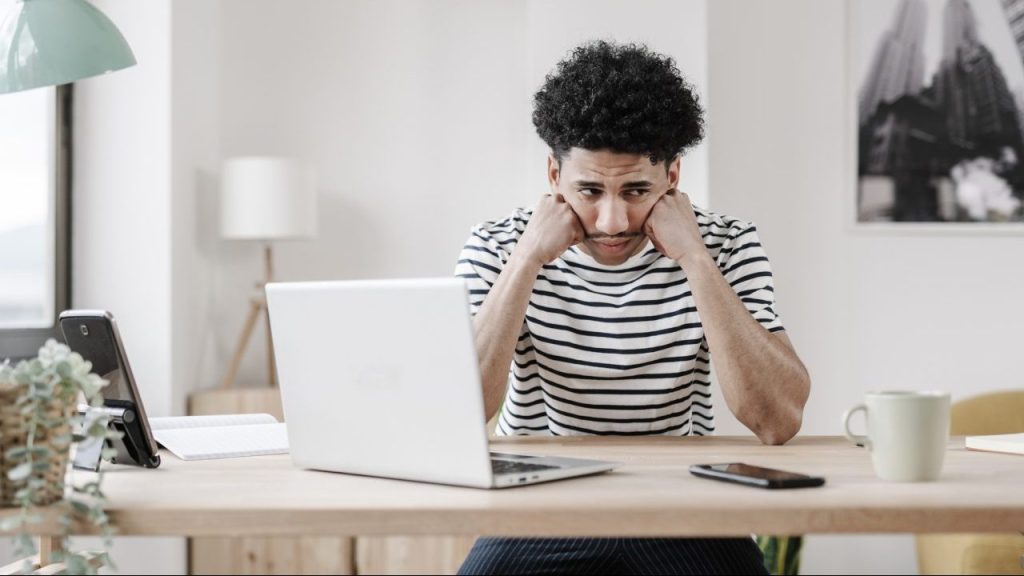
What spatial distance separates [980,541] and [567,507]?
210cm

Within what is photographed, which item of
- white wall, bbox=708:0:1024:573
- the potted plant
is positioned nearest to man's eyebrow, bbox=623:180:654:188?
the potted plant

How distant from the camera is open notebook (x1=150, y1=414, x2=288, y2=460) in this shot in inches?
55.0

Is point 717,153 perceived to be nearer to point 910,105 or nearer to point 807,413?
point 910,105

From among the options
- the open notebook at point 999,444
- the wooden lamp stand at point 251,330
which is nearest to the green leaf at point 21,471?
the open notebook at point 999,444

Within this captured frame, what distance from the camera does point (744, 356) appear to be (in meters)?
1.68

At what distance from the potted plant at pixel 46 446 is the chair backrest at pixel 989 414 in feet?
8.70

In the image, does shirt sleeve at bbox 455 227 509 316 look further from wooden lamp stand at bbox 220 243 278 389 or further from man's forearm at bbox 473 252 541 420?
wooden lamp stand at bbox 220 243 278 389

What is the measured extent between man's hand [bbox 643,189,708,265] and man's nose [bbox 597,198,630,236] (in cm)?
5

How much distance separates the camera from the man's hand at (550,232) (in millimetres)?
1798

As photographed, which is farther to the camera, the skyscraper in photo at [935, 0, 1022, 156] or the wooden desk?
the skyscraper in photo at [935, 0, 1022, 156]

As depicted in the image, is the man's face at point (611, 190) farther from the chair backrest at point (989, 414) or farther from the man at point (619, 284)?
the chair backrest at point (989, 414)

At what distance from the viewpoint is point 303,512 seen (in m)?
1.02

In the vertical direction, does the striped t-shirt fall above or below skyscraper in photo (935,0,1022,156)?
below

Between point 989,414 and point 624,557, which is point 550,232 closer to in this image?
point 624,557
